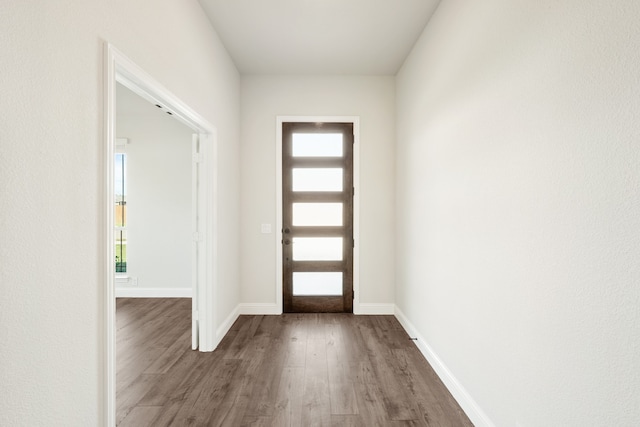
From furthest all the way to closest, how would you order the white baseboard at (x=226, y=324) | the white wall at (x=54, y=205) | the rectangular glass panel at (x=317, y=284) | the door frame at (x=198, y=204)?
the rectangular glass panel at (x=317, y=284), the white baseboard at (x=226, y=324), the door frame at (x=198, y=204), the white wall at (x=54, y=205)

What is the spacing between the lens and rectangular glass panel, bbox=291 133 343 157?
13.1 ft

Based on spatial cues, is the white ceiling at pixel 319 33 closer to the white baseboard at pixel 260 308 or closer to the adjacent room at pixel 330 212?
the adjacent room at pixel 330 212

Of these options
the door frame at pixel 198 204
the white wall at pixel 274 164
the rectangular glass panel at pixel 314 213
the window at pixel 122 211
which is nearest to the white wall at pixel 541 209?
the white wall at pixel 274 164

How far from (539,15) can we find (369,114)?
102 inches

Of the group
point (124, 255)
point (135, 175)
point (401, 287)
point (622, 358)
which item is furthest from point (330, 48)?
point (124, 255)

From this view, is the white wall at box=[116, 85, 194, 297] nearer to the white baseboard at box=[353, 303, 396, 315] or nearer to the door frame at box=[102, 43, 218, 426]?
the door frame at box=[102, 43, 218, 426]

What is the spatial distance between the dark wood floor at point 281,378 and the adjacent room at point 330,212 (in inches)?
0.9

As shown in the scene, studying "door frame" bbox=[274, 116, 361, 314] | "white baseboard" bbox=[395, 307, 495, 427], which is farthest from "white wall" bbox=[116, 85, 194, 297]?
"white baseboard" bbox=[395, 307, 495, 427]

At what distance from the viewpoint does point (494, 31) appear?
5.78 ft

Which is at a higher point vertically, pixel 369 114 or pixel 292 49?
pixel 292 49

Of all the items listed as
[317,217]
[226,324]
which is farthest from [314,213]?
[226,324]

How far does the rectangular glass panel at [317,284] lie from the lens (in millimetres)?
4016

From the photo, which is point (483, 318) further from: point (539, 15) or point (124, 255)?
point (124, 255)

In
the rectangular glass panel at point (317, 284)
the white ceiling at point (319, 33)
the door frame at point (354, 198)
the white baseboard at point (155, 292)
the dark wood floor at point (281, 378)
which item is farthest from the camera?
the white baseboard at point (155, 292)
